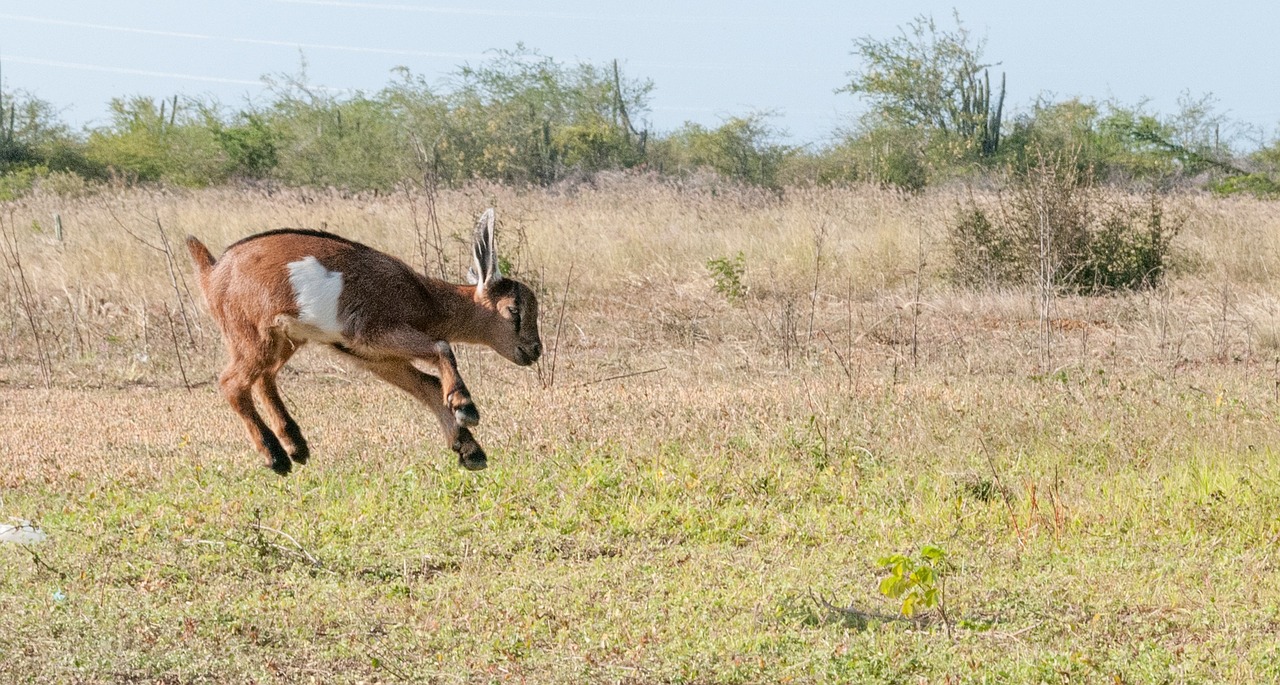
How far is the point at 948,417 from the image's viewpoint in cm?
923

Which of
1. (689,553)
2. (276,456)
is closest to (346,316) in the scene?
(276,456)

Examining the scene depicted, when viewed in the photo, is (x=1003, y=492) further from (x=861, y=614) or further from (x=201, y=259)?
(x=201, y=259)

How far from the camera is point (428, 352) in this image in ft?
21.5

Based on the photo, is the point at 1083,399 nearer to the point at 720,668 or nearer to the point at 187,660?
the point at 720,668

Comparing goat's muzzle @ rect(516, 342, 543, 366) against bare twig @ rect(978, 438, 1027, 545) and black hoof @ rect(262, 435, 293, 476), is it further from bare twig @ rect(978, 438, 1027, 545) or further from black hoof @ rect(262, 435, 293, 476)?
bare twig @ rect(978, 438, 1027, 545)

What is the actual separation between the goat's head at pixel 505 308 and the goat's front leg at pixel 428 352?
542 millimetres

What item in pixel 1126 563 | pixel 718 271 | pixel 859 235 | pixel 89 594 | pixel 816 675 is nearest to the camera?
pixel 816 675

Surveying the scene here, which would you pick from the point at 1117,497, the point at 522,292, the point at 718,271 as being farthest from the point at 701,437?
the point at 718,271

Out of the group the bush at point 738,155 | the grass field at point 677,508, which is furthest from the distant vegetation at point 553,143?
the grass field at point 677,508

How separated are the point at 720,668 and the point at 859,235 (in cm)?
1438

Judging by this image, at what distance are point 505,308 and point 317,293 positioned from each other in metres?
1.07

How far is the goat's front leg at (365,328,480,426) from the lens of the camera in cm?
614

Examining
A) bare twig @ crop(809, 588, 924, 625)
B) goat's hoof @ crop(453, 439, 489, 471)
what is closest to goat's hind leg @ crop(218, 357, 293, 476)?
goat's hoof @ crop(453, 439, 489, 471)

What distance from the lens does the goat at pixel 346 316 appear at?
21.7 feet
